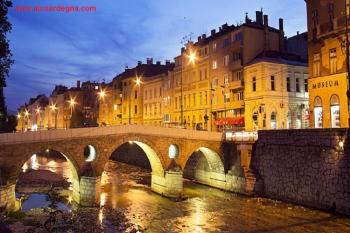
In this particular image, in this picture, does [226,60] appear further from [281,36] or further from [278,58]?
[281,36]

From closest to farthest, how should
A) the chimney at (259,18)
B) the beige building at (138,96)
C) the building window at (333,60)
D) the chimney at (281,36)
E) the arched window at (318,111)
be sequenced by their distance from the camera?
1. the building window at (333,60)
2. the arched window at (318,111)
3. the chimney at (281,36)
4. the chimney at (259,18)
5. the beige building at (138,96)

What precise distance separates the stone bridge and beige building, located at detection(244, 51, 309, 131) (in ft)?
21.9

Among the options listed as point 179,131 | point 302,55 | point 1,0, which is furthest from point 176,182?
point 302,55

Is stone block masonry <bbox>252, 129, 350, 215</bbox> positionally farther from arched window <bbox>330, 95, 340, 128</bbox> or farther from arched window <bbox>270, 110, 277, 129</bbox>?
arched window <bbox>270, 110, 277, 129</bbox>

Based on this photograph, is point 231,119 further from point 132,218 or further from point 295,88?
point 132,218

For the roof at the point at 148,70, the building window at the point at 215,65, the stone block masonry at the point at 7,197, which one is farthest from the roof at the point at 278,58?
the roof at the point at 148,70

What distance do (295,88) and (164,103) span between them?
2369cm

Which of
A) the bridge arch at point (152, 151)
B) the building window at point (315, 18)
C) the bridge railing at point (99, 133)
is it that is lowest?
the bridge arch at point (152, 151)

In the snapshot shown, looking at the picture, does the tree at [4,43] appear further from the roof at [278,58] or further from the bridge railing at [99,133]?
the roof at [278,58]

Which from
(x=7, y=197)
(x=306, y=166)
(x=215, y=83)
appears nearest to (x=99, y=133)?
(x=7, y=197)

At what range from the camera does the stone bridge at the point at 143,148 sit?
28109 millimetres

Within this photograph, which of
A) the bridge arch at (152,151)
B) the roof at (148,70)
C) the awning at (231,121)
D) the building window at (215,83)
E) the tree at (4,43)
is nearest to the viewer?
the tree at (4,43)

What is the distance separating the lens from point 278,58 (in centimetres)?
4372

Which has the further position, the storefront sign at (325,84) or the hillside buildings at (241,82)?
the hillside buildings at (241,82)
